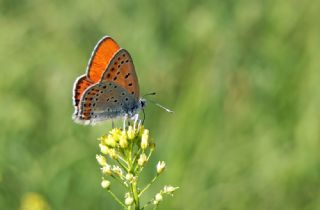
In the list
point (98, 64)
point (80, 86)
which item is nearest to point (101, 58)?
point (98, 64)

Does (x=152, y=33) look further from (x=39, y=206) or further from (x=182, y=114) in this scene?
(x=39, y=206)

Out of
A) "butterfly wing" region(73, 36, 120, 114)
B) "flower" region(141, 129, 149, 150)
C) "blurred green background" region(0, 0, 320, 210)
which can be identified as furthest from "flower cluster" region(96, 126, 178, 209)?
"blurred green background" region(0, 0, 320, 210)

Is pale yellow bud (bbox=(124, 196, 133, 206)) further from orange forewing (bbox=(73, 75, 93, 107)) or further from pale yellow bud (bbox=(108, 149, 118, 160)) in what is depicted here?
orange forewing (bbox=(73, 75, 93, 107))

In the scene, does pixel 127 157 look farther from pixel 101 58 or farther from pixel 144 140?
pixel 101 58

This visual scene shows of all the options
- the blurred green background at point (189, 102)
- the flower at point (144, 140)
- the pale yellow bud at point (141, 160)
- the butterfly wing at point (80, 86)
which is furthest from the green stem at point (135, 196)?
the blurred green background at point (189, 102)

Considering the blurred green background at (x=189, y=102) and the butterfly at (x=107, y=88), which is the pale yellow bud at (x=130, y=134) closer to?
the butterfly at (x=107, y=88)

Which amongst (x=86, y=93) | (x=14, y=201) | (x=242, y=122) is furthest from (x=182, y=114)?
(x=86, y=93)
